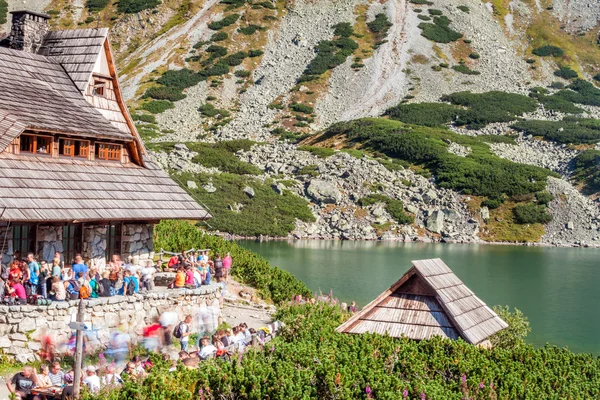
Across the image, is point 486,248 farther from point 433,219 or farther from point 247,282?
point 247,282

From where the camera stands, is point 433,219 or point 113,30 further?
point 113,30

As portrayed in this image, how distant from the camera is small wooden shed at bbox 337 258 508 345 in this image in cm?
1960

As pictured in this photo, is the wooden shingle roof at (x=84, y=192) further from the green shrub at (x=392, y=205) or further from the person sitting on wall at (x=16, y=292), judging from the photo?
the green shrub at (x=392, y=205)

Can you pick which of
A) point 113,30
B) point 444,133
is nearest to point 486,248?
point 444,133

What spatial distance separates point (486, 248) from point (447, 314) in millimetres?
57919

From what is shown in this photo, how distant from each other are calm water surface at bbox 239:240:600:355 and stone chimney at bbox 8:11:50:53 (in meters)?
19.8

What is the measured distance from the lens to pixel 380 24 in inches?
5197

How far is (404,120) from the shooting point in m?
108

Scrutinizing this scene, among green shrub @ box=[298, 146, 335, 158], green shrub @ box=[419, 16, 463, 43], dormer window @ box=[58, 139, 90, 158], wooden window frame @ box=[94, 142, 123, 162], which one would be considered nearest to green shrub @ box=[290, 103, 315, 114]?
green shrub @ box=[298, 146, 335, 158]

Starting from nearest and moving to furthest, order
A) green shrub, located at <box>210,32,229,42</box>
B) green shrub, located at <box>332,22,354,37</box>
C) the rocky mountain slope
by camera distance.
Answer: the rocky mountain slope → green shrub, located at <box>210,32,229,42</box> → green shrub, located at <box>332,22,354,37</box>

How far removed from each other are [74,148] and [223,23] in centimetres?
11199

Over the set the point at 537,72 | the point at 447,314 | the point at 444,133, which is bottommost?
the point at 447,314

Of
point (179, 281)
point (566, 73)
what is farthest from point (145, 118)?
point (179, 281)

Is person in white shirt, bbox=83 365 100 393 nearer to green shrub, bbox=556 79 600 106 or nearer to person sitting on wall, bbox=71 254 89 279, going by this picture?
person sitting on wall, bbox=71 254 89 279
